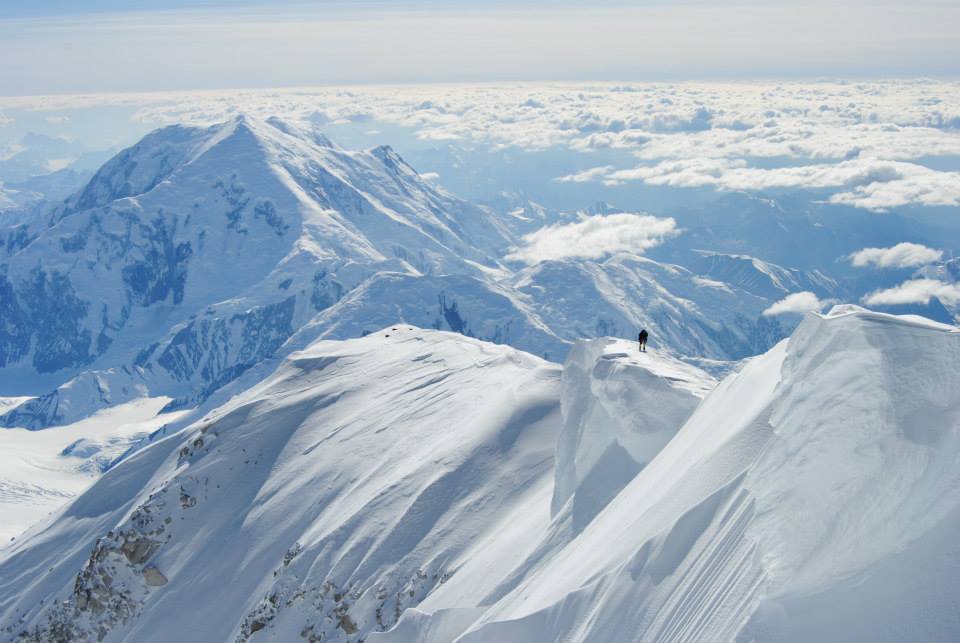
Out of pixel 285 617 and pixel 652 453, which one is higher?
pixel 652 453

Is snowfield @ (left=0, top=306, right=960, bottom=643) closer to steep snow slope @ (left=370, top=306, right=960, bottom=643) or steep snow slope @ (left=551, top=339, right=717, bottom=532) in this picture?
steep snow slope @ (left=370, top=306, right=960, bottom=643)

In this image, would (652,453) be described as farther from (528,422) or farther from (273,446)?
(273,446)

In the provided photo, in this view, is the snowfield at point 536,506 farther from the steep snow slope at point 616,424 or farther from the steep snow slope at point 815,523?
the steep snow slope at point 616,424

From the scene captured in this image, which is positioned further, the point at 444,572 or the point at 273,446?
the point at 273,446

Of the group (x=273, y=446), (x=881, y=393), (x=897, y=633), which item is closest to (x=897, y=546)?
(x=897, y=633)

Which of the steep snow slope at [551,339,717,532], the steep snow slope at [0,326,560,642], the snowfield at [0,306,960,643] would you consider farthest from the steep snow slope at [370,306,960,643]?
the steep snow slope at [0,326,560,642]

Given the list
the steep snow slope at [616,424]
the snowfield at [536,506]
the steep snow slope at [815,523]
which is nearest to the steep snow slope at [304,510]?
the snowfield at [536,506]
